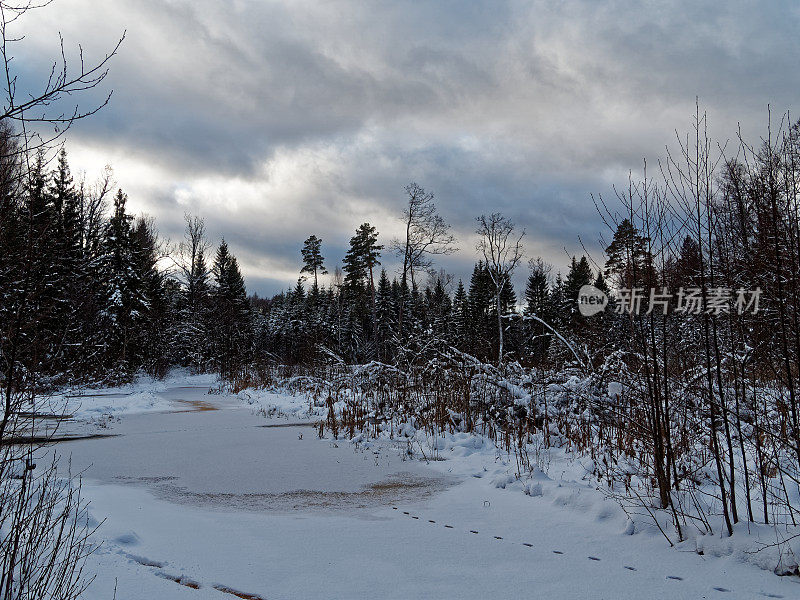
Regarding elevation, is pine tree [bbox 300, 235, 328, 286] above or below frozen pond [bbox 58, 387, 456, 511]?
above

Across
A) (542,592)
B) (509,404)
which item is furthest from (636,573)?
(509,404)

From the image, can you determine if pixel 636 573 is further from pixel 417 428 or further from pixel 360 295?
pixel 360 295

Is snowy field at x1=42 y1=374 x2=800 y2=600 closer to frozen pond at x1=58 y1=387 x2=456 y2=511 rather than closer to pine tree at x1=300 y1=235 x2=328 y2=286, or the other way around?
frozen pond at x1=58 y1=387 x2=456 y2=511

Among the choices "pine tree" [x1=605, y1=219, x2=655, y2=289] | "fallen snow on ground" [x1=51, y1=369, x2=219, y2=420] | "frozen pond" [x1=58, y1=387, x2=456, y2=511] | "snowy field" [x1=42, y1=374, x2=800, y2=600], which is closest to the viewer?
"snowy field" [x1=42, y1=374, x2=800, y2=600]

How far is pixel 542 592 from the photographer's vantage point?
2861 millimetres

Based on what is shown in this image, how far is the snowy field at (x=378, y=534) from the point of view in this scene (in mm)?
2902

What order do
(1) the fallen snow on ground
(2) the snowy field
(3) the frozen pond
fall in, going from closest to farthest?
1. (2) the snowy field
2. (3) the frozen pond
3. (1) the fallen snow on ground

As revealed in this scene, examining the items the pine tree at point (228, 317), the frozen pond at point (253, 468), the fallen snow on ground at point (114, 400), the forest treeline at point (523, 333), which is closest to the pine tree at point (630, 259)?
the forest treeline at point (523, 333)

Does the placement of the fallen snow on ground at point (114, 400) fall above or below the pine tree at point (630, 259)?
below

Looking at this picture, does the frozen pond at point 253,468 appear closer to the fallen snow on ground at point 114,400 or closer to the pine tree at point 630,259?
the fallen snow on ground at point 114,400

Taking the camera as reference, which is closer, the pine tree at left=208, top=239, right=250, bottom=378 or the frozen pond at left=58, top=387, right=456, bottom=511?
the frozen pond at left=58, top=387, right=456, bottom=511

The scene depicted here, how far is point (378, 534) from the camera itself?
3.91 meters

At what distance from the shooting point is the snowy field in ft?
9.52

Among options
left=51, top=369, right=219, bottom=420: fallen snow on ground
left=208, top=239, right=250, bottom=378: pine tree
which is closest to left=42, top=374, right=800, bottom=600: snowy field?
left=51, top=369, right=219, bottom=420: fallen snow on ground
